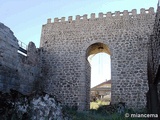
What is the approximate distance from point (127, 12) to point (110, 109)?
6.62 m

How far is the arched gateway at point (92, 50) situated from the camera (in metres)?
12.5

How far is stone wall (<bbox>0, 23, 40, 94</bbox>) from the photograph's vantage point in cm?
1045

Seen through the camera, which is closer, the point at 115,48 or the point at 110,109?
the point at 110,109

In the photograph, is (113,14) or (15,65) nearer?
(15,65)

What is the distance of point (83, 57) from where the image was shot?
13.5m

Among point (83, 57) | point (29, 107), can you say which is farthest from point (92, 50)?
point (29, 107)

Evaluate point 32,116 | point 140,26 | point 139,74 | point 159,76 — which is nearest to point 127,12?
point 140,26

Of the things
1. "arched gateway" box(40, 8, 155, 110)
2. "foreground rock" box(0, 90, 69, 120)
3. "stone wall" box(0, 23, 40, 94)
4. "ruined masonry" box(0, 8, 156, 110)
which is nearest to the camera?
"foreground rock" box(0, 90, 69, 120)

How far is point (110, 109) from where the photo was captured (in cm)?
1173

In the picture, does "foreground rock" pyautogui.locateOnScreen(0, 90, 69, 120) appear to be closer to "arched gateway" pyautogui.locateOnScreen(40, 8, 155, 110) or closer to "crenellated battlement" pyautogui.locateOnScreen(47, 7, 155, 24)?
"arched gateway" pyautogui.locateOnScreen(40, 8, 155, 110)

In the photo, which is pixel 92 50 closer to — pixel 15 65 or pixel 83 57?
pixel 83 57

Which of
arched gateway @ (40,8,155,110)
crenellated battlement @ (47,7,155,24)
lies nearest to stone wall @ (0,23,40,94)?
arched gateway @ (40,8,155,110)

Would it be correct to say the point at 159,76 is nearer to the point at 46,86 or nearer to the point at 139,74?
the point at 139,74

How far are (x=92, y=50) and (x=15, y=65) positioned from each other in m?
5.80
